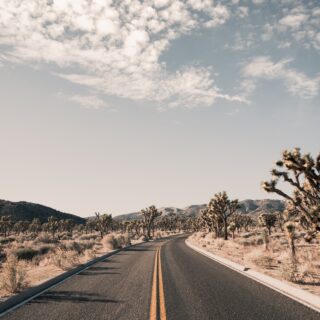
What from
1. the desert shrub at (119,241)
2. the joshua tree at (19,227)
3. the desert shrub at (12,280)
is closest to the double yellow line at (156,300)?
the desert shrub at (12,280)

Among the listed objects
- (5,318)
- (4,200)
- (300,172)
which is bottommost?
(5,318)

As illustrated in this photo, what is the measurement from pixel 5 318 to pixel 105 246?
96.4 feet

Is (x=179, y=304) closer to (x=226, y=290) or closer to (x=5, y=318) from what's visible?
(x=226, y=290)

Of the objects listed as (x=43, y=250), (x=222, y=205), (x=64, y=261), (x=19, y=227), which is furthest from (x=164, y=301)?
(x=19, y=227)

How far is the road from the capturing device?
8.03 m

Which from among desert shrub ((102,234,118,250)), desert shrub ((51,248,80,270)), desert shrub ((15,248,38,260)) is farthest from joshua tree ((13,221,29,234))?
desert shrub ((51,248,80,270))

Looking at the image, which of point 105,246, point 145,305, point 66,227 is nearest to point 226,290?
point 145,305

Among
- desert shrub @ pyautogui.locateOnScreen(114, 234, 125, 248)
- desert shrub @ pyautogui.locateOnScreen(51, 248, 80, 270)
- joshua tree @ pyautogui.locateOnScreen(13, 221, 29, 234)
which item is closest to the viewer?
desert shrub @ pyautogui.locateOnScreen(51, 248, 80, 270)

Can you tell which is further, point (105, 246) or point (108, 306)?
point (105, 246)

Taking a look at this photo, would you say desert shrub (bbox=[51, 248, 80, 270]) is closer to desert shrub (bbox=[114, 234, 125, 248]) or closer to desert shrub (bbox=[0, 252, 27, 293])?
desert shrub (bbox=[0, 252, 27, 293])

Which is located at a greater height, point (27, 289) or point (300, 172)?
point (300, 172)

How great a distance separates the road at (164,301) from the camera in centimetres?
803

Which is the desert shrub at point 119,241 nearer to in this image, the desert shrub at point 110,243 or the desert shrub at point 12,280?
the desert shrub at point 110,243

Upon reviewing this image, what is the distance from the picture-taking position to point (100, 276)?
15.1 metres
